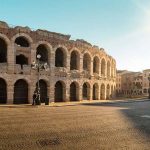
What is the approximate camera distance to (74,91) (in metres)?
40.5

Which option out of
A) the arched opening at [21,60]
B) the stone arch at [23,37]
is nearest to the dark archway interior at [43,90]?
the arched opening at [21,60]

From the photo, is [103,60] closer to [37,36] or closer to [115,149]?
[37,36]

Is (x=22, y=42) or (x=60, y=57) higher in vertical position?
(x=22, y=42)

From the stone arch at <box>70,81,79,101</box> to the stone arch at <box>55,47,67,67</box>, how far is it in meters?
3.78

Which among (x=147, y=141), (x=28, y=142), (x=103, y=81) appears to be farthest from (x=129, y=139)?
(x=103, y=81)

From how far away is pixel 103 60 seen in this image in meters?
48.2

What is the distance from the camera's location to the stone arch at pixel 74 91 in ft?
131

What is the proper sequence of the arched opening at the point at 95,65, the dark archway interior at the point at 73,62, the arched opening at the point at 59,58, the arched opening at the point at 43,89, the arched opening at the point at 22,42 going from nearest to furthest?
1. the arched opening at the point at 22,42
2. the arched opening at the point at 43,89
3. the arched opening at the point at 59,58
4. the dark archway interior at the point at 73,62
5. the arched opening at the point at 95,65

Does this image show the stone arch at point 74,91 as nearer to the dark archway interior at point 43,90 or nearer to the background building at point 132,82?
the dark archway interior at point 43,90

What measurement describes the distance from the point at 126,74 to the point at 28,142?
3971 inches

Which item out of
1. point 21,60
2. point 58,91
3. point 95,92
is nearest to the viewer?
point 21,60

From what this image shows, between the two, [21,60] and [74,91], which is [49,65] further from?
[74,91]

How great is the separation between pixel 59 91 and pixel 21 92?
21.6 ft

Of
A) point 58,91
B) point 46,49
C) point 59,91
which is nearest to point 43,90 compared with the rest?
point 58,91
